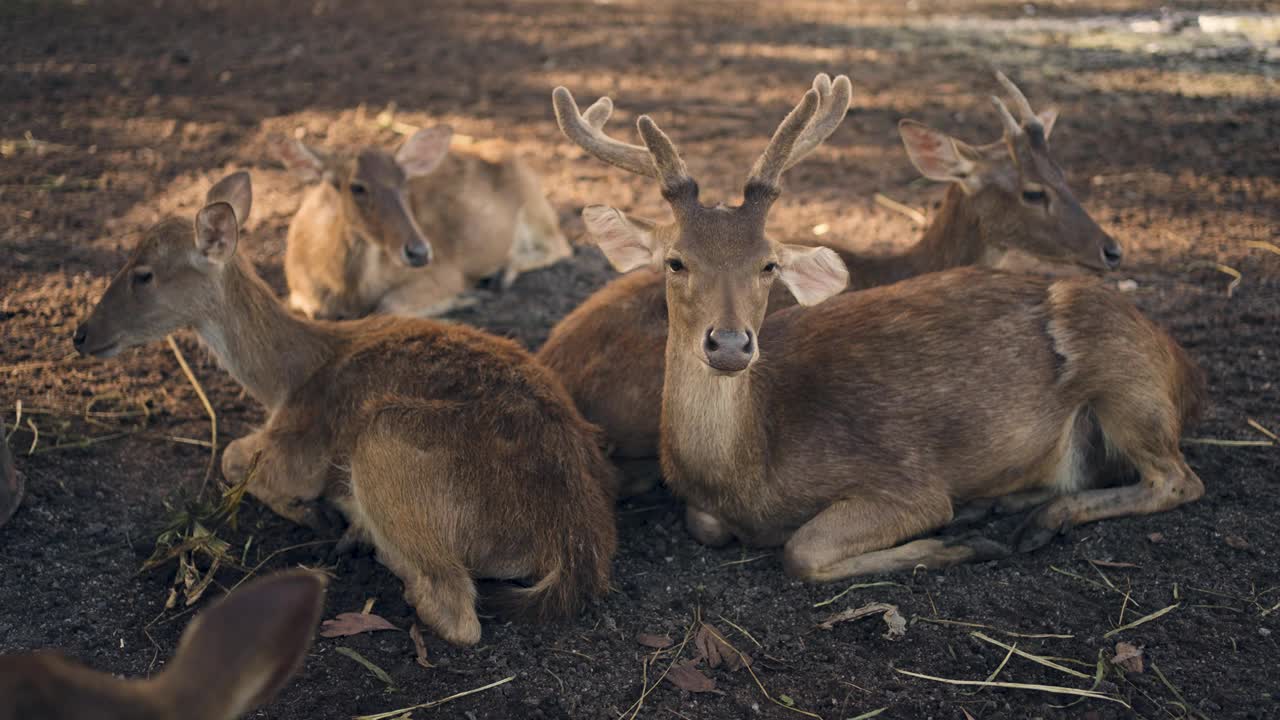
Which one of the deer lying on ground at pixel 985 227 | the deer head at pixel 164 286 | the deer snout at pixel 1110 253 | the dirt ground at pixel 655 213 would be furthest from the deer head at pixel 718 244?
the deer snout at pixel 1110 253

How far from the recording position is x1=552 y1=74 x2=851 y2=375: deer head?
12.0 feet

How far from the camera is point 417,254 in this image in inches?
242

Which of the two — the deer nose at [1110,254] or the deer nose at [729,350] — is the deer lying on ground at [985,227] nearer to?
the deer nose at [1110,254]

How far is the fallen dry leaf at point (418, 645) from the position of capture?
360cm

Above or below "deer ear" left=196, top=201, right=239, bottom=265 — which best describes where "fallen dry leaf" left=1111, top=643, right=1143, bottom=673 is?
below

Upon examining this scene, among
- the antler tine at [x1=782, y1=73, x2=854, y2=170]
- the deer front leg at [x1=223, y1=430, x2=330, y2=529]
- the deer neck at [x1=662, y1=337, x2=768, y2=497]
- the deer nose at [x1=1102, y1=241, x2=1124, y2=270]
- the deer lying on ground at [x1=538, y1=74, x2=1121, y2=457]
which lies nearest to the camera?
the deer neck at [x1=662, y1=337, x2=768, y2=497]

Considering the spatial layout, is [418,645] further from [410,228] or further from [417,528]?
[410,228]

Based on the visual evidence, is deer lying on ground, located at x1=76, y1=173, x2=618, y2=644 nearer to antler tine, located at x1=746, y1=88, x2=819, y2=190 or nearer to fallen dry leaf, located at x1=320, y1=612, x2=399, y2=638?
fallen dry leaf, located at x1=320, y1=612, x2=399, y2=638

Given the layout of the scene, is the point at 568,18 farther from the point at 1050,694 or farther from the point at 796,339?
the point at 1050,694

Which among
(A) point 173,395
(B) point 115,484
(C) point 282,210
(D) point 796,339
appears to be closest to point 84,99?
(C) point 282,210

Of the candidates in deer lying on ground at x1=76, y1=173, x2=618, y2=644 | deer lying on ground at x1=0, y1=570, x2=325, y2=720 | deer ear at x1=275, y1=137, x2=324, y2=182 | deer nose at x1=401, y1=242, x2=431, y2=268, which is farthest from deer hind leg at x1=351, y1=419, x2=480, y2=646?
deer ear at x1=275, y1=137, x2=324, y2=182

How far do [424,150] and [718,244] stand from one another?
3.18 metres

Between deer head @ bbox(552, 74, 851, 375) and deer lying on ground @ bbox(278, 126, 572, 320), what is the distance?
2291 millimetres

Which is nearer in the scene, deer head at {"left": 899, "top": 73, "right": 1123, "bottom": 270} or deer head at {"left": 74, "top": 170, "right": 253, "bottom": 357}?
deer head at {"left": 74, "top": 170, "right": 253, "bottom": 357}
